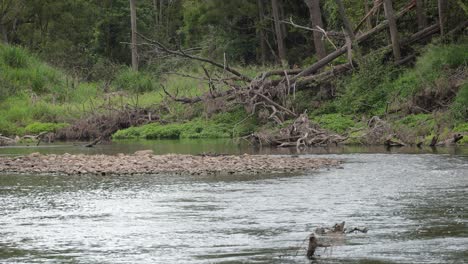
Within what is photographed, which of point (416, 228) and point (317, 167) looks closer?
point (416, 228)

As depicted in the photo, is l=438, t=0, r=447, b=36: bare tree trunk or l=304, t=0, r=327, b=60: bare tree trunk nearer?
l=438, t=0, r=447, b=36: bare tree trunk

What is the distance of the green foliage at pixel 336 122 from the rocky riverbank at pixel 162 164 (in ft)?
26.5

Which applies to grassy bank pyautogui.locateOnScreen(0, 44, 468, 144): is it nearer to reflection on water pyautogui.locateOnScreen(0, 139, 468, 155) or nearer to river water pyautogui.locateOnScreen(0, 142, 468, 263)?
reflection on water pyautogui.locateOnScreen(0, 139, 468, 155)

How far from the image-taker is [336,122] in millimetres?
33875

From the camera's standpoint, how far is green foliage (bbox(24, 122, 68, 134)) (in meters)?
42.5

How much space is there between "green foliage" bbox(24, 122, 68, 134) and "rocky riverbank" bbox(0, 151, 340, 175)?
1682 cm

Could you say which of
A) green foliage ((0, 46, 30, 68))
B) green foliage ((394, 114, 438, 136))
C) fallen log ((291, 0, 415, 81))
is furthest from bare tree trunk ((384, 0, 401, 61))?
green foliage ((0, 46, 30, 68))

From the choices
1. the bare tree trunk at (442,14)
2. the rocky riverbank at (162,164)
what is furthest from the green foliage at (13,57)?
the rocky riverbank at (162,164)

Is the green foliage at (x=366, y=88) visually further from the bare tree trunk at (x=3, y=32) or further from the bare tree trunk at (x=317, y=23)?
the bare tree trunk at (x=3, y=32)

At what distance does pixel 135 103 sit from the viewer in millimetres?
44219

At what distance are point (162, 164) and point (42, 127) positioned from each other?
20.9 m

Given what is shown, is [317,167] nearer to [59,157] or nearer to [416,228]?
[59,157]

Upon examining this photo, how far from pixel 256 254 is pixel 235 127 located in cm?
2512

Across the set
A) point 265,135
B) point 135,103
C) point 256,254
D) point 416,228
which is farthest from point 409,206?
point 135,103
